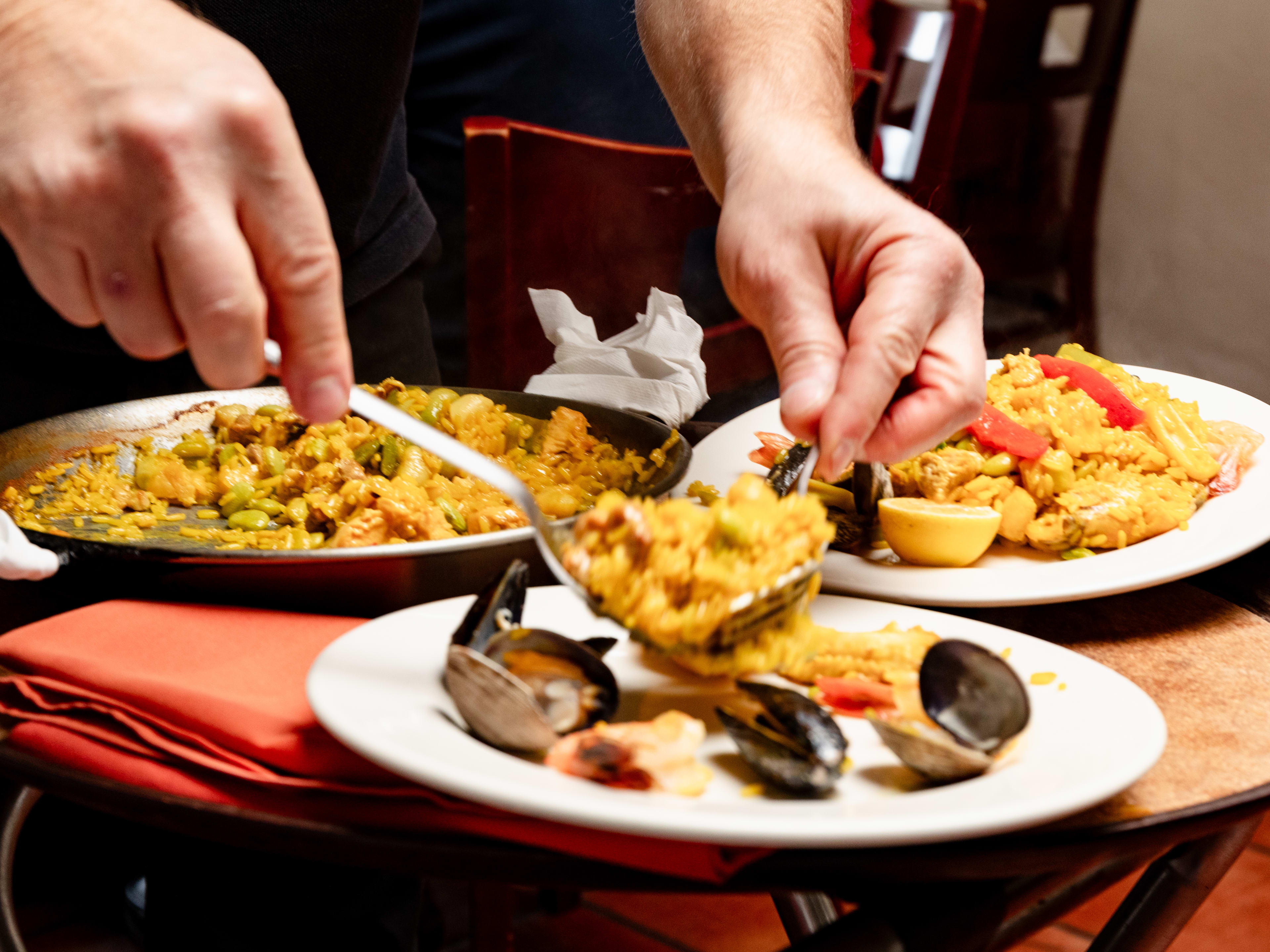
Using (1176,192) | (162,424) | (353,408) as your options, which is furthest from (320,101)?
(1176,192)

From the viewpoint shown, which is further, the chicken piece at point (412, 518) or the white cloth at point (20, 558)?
the chicken piece at point (412, 518)

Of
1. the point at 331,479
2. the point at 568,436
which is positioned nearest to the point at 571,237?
the point at 568,436

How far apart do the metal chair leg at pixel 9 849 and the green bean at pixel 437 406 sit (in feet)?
1.83

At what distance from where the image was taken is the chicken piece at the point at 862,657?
2.65 ft

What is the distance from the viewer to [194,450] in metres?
1.30

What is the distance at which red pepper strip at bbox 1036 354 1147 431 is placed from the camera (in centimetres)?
136

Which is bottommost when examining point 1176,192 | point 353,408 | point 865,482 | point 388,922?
point 388,922

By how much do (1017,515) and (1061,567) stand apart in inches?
5.1

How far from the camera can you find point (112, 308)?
0.74 m

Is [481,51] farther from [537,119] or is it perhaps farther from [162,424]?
[162,424]

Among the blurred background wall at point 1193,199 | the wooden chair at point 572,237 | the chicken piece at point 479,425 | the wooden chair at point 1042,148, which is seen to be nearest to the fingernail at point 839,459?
the chicken piece at point 479,425

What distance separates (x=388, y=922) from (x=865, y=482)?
1.12 meters

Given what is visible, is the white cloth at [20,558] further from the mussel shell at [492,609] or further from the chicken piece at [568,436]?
the chicken piece at [568,436]

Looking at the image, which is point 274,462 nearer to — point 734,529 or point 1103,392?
point 734,529
